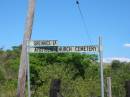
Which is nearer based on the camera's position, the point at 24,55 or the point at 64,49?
the point at 64,49

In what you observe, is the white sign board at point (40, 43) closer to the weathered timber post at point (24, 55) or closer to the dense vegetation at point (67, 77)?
the weathered timber post at point (24, 55)

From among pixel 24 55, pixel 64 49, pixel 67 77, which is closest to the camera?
pixel 64 49

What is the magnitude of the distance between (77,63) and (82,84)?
27.6 meters

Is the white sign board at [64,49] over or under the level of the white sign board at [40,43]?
under

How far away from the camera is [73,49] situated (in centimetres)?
1216

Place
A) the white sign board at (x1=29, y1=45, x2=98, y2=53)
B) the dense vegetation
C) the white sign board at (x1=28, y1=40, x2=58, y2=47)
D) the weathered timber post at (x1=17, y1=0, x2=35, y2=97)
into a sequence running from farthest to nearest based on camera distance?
the dense vegetation < the weathered timber post at (x1=17, y1=0, x2=35, y2=97) < the white sign board at (x1=28, y1=40, x2=58, y2=47) < the white sign board at (x1=29, y1=45, x2=98, y2=53)

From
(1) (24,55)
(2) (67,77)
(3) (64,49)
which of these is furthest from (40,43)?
(2) (67,77)

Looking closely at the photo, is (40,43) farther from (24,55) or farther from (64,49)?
(24,55)

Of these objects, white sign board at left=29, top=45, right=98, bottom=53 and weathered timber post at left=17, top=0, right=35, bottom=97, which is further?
weathered timber post at left=17, top=0, right=35, bottom=97

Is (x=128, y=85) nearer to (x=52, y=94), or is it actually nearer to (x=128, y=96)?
(x=128, y=96)

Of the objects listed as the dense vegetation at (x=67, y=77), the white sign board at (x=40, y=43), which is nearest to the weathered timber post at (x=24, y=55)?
the white sign board at (x=40, y=43)

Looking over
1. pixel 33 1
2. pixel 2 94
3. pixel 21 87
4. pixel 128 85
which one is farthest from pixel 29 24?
pixel 2 94

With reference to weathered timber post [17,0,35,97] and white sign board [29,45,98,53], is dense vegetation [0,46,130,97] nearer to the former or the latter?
weathered timber post [17,0,35,97]

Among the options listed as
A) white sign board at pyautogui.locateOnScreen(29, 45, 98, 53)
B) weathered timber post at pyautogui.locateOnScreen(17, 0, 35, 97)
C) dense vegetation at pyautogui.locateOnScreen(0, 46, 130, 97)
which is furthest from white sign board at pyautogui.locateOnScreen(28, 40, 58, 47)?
dense vegetation at pyautogui.locateOnScreen(0, 46, 130, 97)
